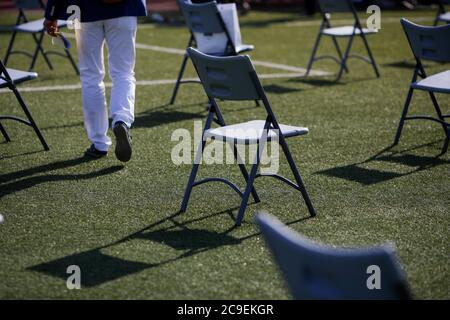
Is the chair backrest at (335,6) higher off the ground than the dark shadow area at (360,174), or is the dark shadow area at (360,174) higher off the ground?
the dark shadow area at (360,174)

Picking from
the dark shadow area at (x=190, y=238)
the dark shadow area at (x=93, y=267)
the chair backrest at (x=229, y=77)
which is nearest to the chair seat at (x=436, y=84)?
the chair backrest at (x=229, y=77)

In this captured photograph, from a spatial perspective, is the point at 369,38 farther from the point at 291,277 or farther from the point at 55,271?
the point at 291,277

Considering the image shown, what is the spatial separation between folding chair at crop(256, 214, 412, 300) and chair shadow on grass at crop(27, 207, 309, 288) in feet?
5.92

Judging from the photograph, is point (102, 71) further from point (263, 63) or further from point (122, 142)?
point (263, 63)

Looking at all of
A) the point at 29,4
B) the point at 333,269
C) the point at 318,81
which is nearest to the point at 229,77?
the point at 333,269

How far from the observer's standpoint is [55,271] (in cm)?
412

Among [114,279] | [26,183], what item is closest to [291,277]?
[114,279]

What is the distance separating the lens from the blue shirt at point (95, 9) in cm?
595

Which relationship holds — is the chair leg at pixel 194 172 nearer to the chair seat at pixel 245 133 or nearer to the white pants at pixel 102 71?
the chair seat at pixel 245 133

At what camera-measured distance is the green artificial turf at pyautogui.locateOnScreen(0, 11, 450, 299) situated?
13.3 feet

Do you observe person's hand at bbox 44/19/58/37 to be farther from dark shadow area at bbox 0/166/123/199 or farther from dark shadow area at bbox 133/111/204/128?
dark shadow area at bbox 133/111/204/128

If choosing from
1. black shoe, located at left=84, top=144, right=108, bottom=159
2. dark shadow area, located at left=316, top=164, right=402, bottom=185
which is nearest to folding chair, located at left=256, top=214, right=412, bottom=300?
dark shadow area, located at left=316, top=164, right=402, bottom=185

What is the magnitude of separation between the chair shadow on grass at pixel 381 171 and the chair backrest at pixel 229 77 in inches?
56.7
